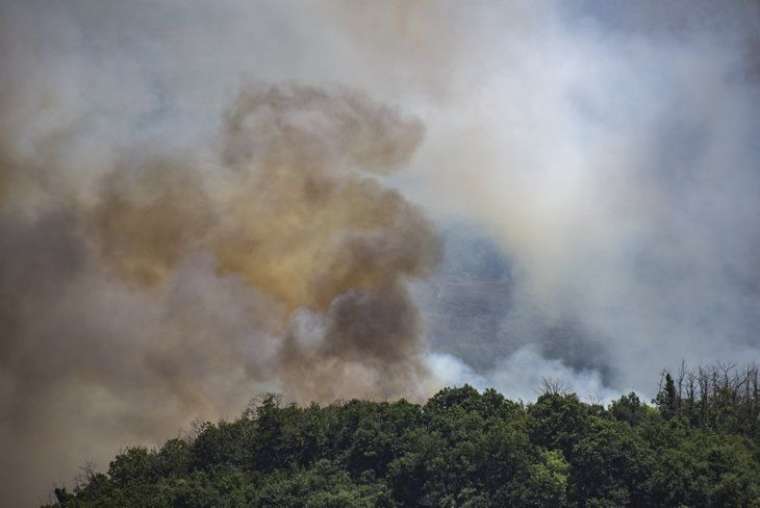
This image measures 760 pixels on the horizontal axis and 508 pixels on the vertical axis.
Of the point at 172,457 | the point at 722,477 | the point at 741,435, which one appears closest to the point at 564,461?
the point at 722,477

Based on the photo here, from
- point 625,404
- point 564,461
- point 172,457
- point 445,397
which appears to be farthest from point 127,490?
point 625,404

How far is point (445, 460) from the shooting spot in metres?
89.2

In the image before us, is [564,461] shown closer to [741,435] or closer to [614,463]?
[614,463]

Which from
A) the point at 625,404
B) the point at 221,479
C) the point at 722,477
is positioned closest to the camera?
the point at 722,477

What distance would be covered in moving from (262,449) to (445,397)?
21.0 meters

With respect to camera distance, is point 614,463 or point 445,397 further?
point 445,397

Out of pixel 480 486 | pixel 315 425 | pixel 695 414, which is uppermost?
pixel 695 414

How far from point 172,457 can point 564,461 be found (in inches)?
1711

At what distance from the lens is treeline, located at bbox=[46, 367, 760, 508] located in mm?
85625

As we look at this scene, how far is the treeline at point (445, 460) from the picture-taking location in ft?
281

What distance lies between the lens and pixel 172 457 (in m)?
103

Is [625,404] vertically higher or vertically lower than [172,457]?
higher

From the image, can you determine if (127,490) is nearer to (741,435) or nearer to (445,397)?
(445,397)

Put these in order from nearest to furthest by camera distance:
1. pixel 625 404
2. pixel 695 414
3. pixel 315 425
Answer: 1. pixel 315 425
2. pixel 625 404
3. pixel 695 414
